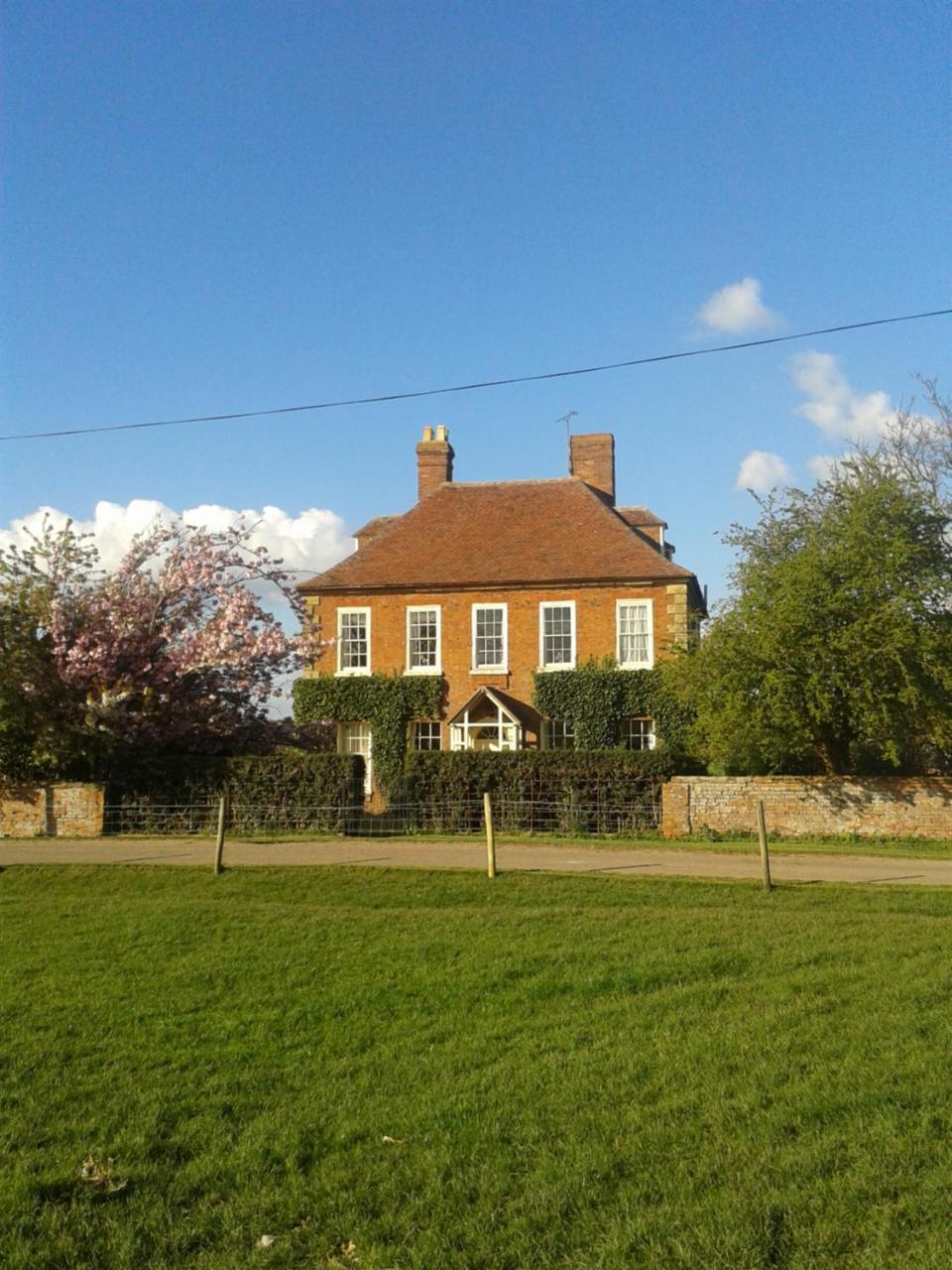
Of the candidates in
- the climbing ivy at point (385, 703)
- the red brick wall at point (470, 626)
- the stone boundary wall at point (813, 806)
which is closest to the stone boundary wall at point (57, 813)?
the climbing ivy at point (385, 703)

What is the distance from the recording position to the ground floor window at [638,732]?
31.6 m

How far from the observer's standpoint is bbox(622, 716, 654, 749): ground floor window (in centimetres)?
3164

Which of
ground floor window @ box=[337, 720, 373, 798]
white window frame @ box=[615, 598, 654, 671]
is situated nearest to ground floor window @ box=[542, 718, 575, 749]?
white window frame @ box=[615, 598, 654, 671]

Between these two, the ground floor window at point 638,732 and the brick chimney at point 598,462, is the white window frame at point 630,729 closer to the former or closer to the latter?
the ground floor window at point 638,732

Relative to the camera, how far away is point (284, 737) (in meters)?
29.3

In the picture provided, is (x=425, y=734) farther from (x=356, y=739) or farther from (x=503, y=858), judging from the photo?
(x=503, y=858)

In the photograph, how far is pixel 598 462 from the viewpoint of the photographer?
122 ft

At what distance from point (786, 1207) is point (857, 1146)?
83 cm

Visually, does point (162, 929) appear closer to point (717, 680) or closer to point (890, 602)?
point (717, 680)

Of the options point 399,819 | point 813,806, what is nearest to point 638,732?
point 813,806

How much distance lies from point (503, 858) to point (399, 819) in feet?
18.1

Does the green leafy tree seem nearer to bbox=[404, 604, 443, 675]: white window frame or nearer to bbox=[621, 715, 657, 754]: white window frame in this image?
bbox=[621, 715, 657, 754]: white window frame

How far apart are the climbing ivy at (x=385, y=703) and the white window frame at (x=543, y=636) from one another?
299 cm

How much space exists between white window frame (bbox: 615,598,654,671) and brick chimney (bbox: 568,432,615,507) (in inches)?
240
